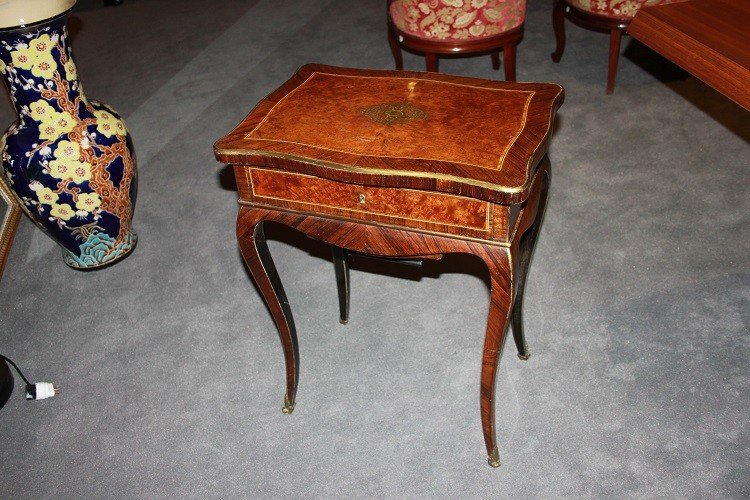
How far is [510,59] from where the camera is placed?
307cm

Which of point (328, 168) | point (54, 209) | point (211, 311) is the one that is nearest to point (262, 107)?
point (328, 168)

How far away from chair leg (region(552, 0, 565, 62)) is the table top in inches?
74.9

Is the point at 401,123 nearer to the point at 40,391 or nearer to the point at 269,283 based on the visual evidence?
the point at 269,283

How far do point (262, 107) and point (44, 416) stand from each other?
1178mm

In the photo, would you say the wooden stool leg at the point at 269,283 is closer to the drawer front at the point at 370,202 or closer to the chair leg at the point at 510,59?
the drawer front at the point at 370,202

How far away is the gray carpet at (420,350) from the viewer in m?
1.86

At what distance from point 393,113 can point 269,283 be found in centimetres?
52

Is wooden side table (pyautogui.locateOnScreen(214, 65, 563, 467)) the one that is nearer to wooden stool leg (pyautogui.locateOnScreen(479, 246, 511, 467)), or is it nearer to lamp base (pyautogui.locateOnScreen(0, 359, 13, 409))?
wooden stool leg (pyautogui.locateOnScreen(479, 246, 511, 467))

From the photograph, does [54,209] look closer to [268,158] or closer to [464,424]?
[268,158]

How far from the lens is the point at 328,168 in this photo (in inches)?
58.1

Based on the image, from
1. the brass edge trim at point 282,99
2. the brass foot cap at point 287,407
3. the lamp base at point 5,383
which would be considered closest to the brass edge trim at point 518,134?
the brass edge trim at point 282,99

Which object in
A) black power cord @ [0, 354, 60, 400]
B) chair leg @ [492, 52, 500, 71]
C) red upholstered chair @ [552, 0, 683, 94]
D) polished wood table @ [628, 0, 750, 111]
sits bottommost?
black power cord @ [0, 354, 60, 400]

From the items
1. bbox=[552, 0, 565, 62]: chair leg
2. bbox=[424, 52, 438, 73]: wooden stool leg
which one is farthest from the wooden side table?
bbox=[552, 0, 565, 62]: chair leg

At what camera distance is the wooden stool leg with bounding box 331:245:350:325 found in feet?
7.09
